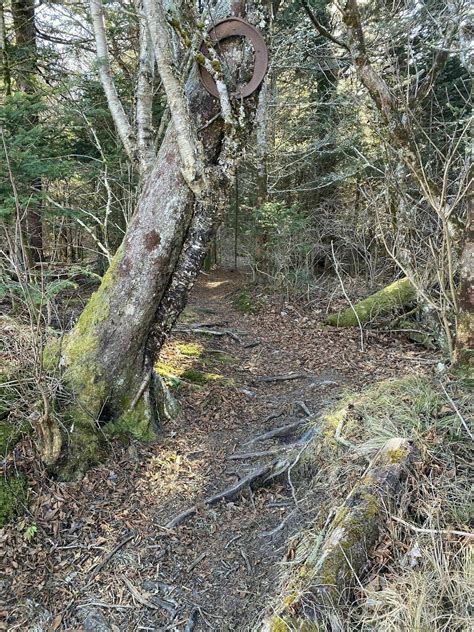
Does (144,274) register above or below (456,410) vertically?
above

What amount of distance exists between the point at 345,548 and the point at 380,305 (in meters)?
5.86

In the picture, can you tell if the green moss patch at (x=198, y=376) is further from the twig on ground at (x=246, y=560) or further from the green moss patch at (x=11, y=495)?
the twig on ground at (x=246, y=560)

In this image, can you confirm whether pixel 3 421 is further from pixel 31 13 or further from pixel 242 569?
pixel 31 13

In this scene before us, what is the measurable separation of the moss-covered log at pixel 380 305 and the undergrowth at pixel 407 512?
13.3ft

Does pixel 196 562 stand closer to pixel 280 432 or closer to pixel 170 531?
pixel 170 531

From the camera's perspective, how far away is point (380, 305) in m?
7.43

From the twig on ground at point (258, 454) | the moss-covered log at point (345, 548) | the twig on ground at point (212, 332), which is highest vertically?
the twig on ground at point (212, 332)

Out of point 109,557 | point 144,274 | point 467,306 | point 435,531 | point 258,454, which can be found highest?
point 144,274

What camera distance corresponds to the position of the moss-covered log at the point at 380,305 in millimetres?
7367

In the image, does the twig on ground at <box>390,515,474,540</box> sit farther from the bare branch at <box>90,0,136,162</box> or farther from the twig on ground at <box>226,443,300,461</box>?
the bare branch at <box>90,0,136,162</box>

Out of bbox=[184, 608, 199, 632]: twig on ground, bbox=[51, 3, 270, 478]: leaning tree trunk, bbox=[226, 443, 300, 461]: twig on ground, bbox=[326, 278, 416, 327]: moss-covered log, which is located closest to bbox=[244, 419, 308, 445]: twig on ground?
bbox=[226, 443, 300, 461]: twig on ground

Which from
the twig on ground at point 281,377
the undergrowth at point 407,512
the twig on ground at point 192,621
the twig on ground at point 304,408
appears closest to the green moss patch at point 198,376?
the twig on ground at point 281,377

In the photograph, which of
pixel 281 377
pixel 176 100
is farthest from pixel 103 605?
pixel 176 100

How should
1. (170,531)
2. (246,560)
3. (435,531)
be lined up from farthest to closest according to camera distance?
(170,531), (246,560), (435,531)
